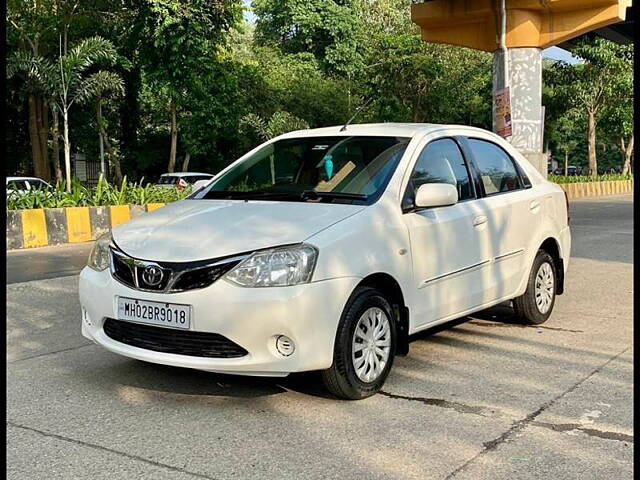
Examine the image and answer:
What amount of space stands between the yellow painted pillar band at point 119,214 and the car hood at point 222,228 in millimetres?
8049

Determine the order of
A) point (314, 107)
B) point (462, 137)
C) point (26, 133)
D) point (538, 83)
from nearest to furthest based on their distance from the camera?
point (462, 137)
point (538, 83)
point (26, 133)
point (314, 107)

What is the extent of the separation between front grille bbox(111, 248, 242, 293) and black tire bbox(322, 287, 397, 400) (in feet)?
2.18

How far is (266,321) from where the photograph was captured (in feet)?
12.8

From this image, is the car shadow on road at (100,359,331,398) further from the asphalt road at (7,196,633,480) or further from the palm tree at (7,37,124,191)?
the palm tree at (7,37,124,191)

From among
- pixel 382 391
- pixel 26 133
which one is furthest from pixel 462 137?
pixel 26 133

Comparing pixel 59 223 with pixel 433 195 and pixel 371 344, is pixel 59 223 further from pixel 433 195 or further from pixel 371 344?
pixel 371 344

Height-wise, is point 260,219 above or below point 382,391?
above

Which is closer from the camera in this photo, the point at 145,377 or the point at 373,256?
the point at 373,256

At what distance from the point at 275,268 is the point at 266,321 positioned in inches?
11.0

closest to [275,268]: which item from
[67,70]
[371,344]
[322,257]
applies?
[322,257]

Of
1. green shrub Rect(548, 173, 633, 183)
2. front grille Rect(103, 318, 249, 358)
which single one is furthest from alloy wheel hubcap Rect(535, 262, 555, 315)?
green shrub Rect(548, 173, 633, 183)

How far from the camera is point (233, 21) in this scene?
935 inches

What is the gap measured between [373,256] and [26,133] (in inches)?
1058

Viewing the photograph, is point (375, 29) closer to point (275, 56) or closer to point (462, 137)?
point (275, 56)
